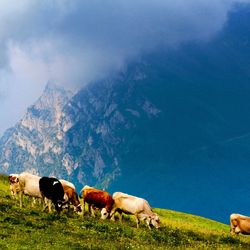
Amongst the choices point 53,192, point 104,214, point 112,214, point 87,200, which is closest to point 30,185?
point 53,192

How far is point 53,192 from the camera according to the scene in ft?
106

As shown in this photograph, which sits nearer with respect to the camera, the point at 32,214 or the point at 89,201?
the point at 32,214

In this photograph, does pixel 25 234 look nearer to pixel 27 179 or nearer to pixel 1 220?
pixel 1 220

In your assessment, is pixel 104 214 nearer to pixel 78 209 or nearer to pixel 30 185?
pixel 78 209

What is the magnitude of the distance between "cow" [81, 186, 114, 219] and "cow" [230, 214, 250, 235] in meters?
11.1

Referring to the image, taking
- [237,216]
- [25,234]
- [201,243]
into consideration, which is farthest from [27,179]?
[237,216]

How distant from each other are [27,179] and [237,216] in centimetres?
1742

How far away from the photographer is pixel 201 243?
2730cm

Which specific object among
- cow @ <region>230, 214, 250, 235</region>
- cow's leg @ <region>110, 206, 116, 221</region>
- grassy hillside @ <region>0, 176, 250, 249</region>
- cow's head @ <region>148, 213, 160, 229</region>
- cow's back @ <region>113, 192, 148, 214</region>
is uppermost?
cow @ <region>230, 214, 250, 235</region>

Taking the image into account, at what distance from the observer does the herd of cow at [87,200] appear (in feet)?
106

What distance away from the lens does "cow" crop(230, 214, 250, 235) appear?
36969 mm

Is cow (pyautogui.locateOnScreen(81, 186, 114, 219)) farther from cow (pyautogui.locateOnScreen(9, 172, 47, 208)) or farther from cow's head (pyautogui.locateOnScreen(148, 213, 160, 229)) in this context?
cow (pyautogui.locateOnScreen(9, 172, 47, 208))

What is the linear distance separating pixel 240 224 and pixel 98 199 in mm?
12199

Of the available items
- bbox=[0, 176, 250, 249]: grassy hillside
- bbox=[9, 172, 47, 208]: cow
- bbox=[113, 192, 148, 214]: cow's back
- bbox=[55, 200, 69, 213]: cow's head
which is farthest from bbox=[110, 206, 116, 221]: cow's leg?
bbox=[9, 172, 47, 208]: cow
